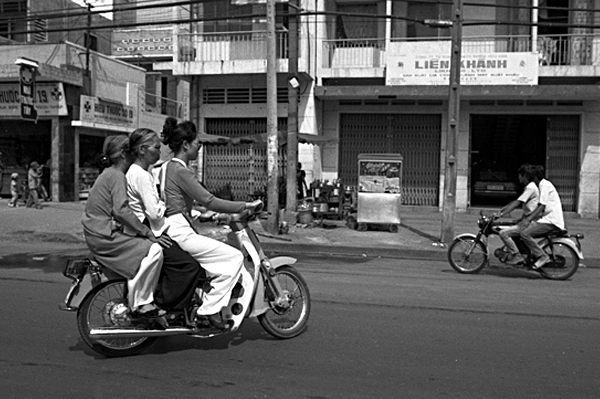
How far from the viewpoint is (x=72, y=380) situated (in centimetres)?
459

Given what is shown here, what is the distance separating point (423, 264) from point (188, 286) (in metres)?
7.33

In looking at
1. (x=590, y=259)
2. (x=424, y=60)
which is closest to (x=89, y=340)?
→ (x=590, y=259)

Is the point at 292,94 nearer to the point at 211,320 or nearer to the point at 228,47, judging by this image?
the point at 228,47

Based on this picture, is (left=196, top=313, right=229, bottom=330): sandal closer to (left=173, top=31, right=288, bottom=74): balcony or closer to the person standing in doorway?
the person standing in doorway

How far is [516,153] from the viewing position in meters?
21.5

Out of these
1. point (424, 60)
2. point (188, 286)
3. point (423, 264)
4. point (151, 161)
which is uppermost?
point (424, 60)

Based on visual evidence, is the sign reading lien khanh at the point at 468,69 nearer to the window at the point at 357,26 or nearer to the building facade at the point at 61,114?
the window at the point at 357,26

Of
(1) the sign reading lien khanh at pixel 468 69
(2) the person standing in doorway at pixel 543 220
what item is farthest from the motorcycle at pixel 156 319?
(1) the sign reading lien khanh at pixel 468 69

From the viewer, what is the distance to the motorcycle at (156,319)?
4.98 m

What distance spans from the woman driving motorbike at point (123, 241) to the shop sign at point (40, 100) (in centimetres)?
1725

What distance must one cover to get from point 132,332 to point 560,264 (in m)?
7.12

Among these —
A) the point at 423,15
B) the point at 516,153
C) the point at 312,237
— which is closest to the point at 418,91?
the point at 423,15

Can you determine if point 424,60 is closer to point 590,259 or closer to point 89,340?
point 590,259

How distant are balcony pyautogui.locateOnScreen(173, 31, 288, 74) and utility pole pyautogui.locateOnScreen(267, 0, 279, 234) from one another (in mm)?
6696
